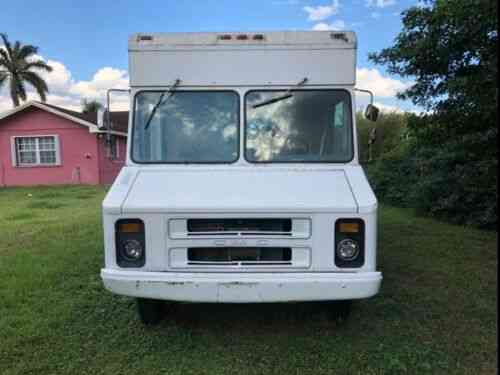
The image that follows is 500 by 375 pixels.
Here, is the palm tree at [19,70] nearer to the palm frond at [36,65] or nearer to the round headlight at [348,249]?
the palm frond at [36,65]

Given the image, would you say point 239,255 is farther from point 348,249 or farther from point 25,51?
point 25,51

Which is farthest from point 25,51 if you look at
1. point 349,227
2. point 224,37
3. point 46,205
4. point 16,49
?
point 349,227

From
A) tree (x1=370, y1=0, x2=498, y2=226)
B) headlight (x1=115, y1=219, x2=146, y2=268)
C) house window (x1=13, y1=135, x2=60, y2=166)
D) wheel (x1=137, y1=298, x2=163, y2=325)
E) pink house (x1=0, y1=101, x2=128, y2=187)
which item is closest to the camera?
headlight (x1=115, y1=219, x2=146, y2=268)

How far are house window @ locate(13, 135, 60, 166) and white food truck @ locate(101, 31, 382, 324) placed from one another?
51.9ft

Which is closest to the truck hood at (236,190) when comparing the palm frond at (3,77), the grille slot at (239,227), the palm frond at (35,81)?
the grille slot at (239,227)

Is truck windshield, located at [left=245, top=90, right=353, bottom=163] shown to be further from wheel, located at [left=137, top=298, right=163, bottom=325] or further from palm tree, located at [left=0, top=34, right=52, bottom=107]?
palm tree, located at [left=0, top=34, right=52, bottom=107]

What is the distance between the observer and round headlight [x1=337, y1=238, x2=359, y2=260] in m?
2.92

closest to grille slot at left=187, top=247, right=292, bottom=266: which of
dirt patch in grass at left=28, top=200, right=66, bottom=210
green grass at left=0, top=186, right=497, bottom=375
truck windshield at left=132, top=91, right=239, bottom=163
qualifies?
green grass at left=0, top=186, right=497, bottom=375

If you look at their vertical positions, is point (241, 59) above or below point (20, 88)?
below

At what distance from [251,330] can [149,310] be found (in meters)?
0.93

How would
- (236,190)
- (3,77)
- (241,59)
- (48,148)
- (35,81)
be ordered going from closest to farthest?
(236,190)
(241,59)
(48,148)
(3,77)
(35,81)

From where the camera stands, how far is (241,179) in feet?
10.8

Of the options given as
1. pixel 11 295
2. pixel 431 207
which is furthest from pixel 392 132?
pixel 11 295

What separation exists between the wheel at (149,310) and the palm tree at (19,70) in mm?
31261
